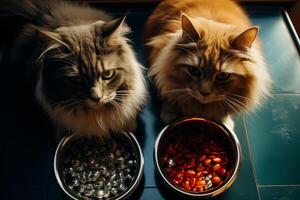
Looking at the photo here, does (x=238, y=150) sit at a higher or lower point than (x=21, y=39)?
lower

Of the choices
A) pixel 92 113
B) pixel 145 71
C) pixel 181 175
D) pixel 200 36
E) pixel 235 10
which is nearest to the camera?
pixel 200 36

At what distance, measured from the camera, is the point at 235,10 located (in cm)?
168

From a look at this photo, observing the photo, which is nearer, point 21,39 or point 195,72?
point 195,72

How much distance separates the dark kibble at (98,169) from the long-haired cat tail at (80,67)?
112 mm

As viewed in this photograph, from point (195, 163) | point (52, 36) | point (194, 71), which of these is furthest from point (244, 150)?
point (52, 36)

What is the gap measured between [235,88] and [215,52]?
0.18m

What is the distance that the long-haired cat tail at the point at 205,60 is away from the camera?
1329 millimetres

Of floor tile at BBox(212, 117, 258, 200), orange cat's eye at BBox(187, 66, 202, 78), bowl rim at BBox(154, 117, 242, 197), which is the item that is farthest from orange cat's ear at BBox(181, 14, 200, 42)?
floor tile at BBox(212, 117, 258, 200)

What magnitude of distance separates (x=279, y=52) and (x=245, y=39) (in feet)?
2.85

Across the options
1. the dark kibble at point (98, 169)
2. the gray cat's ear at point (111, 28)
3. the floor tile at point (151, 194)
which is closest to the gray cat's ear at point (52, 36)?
the gray cat's ear at point (111, 28)

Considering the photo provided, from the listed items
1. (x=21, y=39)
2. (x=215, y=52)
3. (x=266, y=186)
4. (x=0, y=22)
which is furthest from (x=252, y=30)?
(x=0, y=22)

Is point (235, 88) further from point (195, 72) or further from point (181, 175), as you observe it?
point (181, 175)

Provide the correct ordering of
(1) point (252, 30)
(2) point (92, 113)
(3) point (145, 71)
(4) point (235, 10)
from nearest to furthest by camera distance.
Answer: (1) point (252, 30) → (2) point (92, 113) → (4) point (235, 10) → (3) point (145, 71)

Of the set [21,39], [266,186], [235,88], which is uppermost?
[21,39]
